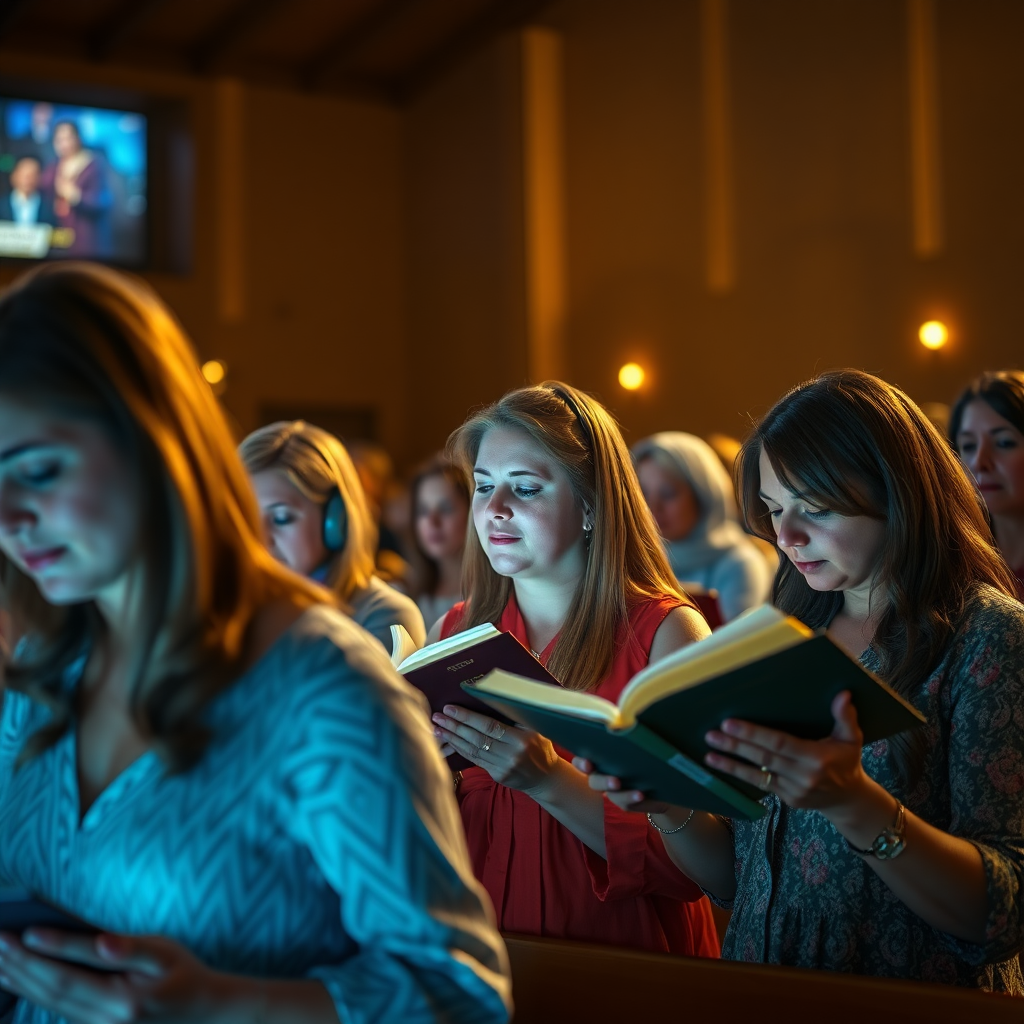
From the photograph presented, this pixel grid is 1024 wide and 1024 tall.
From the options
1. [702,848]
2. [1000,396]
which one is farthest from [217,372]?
[702,848]

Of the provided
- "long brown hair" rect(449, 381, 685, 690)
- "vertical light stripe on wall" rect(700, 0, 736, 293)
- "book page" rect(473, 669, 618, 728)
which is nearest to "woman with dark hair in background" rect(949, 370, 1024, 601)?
"long brown hair" rect(449, 381, 685, 690)

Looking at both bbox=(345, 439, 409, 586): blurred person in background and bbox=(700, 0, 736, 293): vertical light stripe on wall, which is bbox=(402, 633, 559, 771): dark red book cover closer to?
bbox=(345, 439, 409, 586): blurred person in background

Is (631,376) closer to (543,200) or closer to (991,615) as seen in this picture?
(543,200)

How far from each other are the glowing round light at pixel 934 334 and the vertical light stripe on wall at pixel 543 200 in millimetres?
3485

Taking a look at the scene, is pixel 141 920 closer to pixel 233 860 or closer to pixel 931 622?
pixel 233 860

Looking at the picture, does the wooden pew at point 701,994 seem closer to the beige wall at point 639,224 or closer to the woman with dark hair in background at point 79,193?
the beige wall at point 639,224

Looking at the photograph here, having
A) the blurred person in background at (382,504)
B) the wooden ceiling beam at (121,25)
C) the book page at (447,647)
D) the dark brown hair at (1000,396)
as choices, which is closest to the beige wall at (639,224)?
the wooden ceiling beam at (121,25)

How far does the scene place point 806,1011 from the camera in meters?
1.44

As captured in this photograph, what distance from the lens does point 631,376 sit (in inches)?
391

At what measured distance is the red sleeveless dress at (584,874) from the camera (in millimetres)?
2033

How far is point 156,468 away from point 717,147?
29.0ft

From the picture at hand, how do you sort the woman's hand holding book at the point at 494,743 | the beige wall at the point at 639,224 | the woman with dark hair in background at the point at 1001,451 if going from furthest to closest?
1. the beige wall at the point at 639,224
2. the woman with dark hair in background at the point at 1001,451
3. the woman's hand holding book at the point at 494,743

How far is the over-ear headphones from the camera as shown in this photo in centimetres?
314

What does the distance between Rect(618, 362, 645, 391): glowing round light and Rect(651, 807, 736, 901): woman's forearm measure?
8.12 metres
